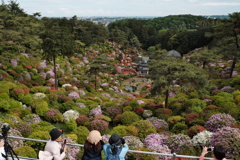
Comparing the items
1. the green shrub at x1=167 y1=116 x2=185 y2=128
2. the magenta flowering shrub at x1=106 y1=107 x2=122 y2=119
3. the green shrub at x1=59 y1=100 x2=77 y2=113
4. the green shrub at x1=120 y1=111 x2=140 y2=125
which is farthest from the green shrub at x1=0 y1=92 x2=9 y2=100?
the green shrub at x1=167 y1=116 x2=185 y2=128

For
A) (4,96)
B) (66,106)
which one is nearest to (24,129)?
(4,96)

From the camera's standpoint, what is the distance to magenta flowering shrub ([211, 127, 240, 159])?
7659mm

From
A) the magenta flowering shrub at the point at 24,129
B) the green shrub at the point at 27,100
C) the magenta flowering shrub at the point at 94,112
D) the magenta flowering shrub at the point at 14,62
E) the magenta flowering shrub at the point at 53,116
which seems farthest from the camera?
the magenta flowering shrub at the point at 14,62

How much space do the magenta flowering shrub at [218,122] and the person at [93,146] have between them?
27.6ft

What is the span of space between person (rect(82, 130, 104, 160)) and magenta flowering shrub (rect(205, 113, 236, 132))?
843 cm

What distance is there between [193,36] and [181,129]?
168 feet

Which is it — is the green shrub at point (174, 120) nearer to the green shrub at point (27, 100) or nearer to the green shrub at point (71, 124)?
the green shrub at point (71, 124)

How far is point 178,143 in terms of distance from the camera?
9.20 meters

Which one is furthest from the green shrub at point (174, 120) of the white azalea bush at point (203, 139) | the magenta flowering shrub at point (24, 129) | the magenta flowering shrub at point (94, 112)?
the magenta flowering shrub at point (24, 129)

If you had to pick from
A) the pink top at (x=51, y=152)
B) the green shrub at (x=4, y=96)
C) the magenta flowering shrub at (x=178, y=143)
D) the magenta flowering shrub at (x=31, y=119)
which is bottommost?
the magenta flowering shrub at (x=31, y=119)

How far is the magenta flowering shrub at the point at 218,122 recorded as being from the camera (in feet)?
34.7

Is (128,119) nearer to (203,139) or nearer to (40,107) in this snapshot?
(203,139)

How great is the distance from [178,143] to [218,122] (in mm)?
3037

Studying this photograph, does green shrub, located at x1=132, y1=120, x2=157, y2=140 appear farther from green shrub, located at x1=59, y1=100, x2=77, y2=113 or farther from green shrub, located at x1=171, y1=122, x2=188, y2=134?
green shrub, located at x1=59, y1=100, x2=77, y2=113
